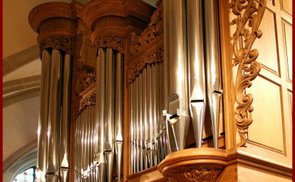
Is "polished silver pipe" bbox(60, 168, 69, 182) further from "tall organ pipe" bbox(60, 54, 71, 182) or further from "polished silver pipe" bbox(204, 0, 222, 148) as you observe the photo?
"polished silver pipe" bbox(204, 0, 222, 148)

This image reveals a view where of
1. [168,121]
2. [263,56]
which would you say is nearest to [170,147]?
[168,121]

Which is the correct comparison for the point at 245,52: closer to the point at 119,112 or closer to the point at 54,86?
the point at 119,112

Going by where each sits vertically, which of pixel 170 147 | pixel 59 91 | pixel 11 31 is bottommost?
pixel 170 147

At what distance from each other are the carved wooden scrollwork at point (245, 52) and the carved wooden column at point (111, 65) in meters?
1.72

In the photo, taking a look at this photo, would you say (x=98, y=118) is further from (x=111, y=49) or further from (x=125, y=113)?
(x=111, y=49)

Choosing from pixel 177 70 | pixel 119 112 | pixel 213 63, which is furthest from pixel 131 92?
pixel 213 63

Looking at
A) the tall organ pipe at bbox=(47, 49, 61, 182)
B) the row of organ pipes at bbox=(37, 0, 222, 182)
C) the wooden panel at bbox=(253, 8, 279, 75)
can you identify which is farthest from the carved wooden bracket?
the tall organ pipe at bbox=(47, 49, 61, 182)

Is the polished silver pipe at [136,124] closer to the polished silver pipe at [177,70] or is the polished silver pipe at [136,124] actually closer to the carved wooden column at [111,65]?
the carved wooden column at [111,65]

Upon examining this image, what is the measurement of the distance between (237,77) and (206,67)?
0.97 feet

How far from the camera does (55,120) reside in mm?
7793

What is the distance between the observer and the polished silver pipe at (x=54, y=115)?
7.52 meters

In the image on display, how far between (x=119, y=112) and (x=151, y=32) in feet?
3.04

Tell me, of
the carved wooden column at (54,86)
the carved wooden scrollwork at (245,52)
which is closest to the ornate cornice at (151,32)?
the carved wooden scrollwork at (245,52)

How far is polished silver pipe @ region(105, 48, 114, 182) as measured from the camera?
645 centimetres
